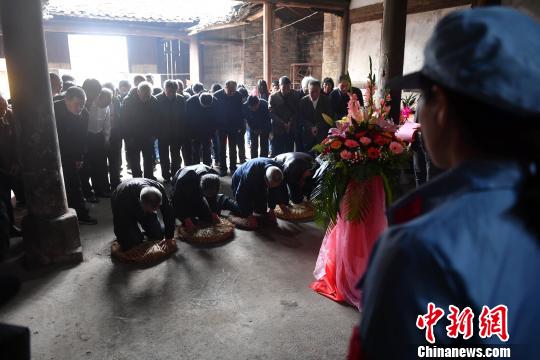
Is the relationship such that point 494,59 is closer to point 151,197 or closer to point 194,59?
point 151,197

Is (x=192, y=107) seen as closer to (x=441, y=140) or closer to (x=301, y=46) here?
(x=441, y=140)

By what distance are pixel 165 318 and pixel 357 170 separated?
2.12m

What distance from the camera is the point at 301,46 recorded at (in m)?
15.8

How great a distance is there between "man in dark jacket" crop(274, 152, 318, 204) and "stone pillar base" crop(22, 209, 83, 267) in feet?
9.68

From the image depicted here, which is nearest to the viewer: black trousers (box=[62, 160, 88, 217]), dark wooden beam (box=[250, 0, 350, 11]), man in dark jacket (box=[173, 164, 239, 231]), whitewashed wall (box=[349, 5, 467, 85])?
man in dark jacket (box=[173, 164, 239, 231])

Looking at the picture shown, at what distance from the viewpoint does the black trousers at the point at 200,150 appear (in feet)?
26.1

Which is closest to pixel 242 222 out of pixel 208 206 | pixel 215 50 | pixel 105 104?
pixel 208 206

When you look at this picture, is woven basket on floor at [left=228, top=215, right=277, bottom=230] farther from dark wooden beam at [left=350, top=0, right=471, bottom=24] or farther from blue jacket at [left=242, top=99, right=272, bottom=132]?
dark wooden beam at [left=350, top=0, right=471, bottom=24]

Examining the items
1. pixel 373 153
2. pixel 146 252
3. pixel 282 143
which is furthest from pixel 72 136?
pixel 282 143

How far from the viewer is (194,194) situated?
203 inches

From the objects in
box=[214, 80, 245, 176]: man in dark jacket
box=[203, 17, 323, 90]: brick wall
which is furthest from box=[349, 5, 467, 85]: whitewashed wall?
box=[203, 17, 323, 90]: brick wall

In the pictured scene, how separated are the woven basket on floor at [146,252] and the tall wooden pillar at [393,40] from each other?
3.45 m

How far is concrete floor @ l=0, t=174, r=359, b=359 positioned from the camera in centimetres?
297

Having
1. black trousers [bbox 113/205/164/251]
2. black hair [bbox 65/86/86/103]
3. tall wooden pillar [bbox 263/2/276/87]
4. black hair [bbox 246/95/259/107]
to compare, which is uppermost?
tall wooden pillar [bbox 263/2/276/87]
